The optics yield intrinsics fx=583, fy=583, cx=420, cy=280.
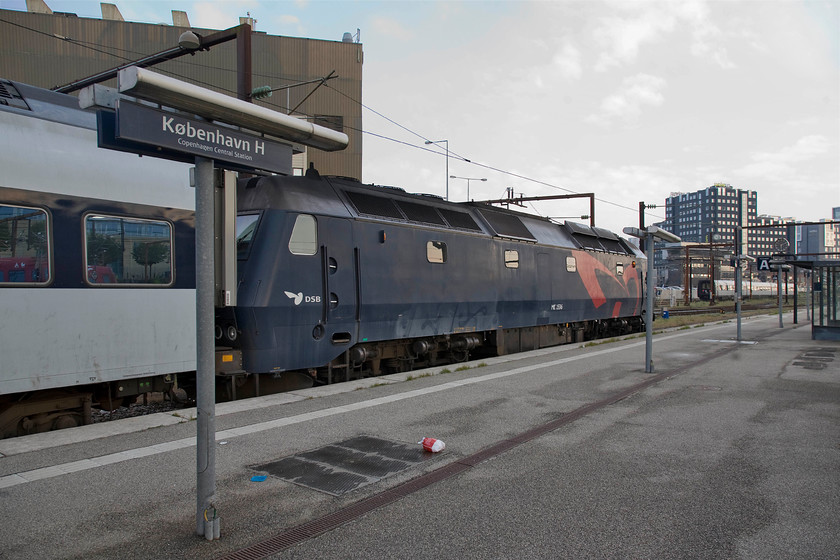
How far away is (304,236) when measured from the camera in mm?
8945

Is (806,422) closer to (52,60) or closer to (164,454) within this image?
(164,454)

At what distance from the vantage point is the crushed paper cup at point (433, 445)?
5.86 m

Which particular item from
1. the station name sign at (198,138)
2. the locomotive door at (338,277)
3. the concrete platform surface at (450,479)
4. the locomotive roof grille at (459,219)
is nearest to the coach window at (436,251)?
the locomotive roof grille at (459,219)

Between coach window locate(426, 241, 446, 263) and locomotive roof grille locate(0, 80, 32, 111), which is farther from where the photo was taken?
coach window locate(426, 241, 446, 263)

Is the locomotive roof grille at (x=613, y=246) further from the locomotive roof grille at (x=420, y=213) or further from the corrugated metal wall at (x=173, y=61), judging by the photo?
the corrugated metal wall at (x=173, y=61)

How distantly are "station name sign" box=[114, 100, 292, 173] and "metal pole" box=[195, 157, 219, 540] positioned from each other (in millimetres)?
142

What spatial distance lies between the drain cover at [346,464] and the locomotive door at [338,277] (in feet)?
10.7

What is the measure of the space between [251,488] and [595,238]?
55.0 ft

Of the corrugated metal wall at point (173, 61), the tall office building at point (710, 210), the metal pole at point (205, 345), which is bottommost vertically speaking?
the metal pole at point (205, 345)

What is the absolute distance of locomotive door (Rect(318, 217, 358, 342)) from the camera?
9211 millimetres

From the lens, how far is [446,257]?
1187 cm

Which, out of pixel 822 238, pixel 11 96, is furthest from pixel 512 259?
pixel 822 238

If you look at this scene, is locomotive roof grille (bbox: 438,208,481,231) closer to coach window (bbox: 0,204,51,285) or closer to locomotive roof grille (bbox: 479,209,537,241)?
locomotive roof grille (bbox: 479,209,537,241)

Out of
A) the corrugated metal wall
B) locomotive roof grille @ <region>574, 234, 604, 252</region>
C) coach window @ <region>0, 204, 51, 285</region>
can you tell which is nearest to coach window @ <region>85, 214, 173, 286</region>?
coach window @ <region>0, 204, 51, 285</region>
